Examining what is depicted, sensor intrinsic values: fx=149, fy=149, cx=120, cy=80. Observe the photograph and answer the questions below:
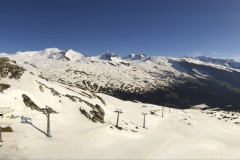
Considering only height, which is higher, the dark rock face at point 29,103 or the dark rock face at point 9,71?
the dark rock face at point 9,71

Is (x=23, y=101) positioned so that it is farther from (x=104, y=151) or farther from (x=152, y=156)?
(x=152, y=156)

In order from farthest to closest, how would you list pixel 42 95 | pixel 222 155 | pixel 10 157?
pixel 42 95
pixel 222 155
pixel 10 157

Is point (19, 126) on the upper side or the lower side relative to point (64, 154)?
upper

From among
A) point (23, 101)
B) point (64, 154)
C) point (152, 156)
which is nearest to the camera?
point (64, 154)

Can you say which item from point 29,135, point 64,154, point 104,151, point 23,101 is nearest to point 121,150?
point 104,151

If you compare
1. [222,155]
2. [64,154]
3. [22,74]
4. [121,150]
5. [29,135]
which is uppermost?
[22,74]

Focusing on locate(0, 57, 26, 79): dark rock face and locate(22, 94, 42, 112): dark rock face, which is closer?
locate(22, 94, 42, 112): dark rock face

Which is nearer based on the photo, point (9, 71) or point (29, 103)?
point (29, 103)

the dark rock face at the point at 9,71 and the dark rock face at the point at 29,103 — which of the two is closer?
the dark rock face at the point at 29,103

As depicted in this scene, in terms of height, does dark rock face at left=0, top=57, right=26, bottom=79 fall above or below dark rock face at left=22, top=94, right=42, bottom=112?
above

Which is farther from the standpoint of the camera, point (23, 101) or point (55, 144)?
point (23, 101)

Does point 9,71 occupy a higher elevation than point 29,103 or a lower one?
higher
